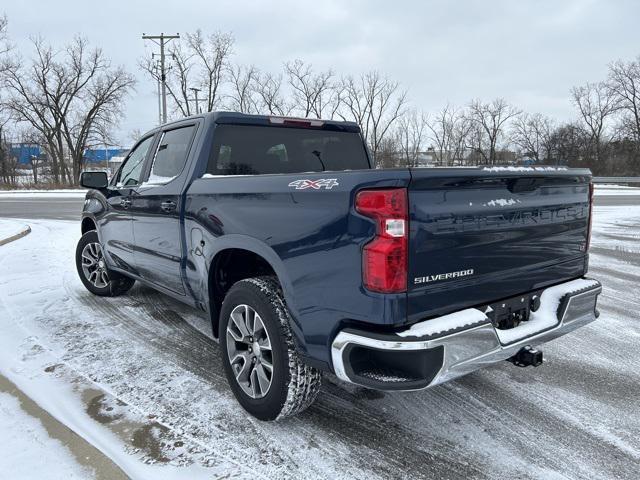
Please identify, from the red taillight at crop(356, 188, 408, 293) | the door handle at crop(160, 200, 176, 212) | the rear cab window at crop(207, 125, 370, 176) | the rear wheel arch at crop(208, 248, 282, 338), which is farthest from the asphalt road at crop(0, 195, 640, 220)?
the red taillight at crop(356, 188, 408, 293)

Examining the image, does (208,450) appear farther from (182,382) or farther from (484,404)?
(484,404)

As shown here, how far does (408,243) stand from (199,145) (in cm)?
206

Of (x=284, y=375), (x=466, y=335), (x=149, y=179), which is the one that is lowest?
(x=284, y=375)

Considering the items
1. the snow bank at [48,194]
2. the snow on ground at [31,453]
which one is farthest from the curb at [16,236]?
the snow bank at [48,194]

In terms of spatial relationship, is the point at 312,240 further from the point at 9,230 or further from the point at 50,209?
the point at 50,209

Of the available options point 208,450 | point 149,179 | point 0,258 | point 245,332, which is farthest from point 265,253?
point 0,258

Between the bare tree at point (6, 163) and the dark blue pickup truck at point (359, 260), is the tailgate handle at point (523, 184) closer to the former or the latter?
the dark blue pickup truck at point (359, 260)

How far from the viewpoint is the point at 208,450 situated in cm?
254

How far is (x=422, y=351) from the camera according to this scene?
82.4 inches

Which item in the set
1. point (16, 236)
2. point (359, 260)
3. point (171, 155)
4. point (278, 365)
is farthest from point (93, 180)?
point (16, 236)

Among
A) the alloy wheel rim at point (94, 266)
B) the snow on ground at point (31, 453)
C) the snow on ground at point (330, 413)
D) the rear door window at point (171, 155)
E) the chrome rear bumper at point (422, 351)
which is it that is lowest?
the snow on ground at point (330, 413)

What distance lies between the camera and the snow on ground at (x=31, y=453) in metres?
2.33

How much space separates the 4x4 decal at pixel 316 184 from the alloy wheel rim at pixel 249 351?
809 millimetres

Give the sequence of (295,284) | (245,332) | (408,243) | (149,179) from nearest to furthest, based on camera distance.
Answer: (408,243) < (295,284) < (245,332) < (149,179)
